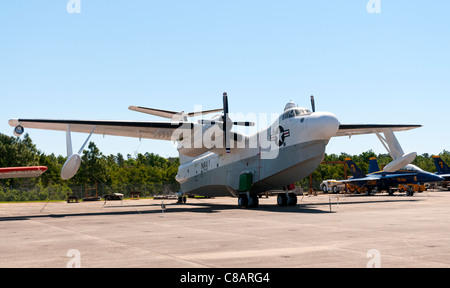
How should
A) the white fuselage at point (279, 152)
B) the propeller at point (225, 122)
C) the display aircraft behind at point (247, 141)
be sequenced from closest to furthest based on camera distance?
→ the white fuselage at point (279, 152), the display aircraft behind at point (247, 141), the propeller at point (225, 122)

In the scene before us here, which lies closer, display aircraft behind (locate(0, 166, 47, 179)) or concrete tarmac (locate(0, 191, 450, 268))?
concrete tarmac (locate(0, 191, 450, 268))

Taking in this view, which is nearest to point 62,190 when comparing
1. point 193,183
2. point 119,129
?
Result: point 193,183

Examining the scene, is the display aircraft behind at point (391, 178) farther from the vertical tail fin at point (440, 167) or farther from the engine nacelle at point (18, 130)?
the engine nacelle at point (18, 130)

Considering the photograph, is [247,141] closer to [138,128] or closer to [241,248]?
[138,128]

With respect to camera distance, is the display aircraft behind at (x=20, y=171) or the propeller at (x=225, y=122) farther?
the display aircraft behind at (x=20, y=171)

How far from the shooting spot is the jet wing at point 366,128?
2533 cm

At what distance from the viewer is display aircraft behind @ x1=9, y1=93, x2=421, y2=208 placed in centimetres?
1997

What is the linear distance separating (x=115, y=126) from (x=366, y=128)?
15519 mm

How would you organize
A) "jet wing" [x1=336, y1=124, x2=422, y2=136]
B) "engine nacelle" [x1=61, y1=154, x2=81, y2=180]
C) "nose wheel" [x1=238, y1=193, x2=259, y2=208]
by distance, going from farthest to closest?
"jet wing" [x1=336, y1=124, x2=422, y2=136] < "nose wheel" [x1=238, y1=193, x2=259, y2=208] < "engine nacelle" [x1=61, y1=154, x2=81, y2=180]

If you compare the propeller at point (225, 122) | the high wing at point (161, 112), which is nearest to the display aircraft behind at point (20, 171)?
the high wing at point (161, 112)

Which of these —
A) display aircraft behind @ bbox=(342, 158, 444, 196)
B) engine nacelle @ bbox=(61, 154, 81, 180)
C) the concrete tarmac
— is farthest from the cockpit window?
display aircraft behind @ bbox=(342, 158, 444, 196)

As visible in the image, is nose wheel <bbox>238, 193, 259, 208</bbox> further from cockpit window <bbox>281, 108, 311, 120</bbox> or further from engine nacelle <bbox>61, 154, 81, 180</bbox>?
engine nacelle <bbox>61, 154, 81, 180</bbox>

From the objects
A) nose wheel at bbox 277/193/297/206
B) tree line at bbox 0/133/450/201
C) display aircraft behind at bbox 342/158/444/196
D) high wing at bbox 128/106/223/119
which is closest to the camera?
nose wheel at bbox 277/193/297/206

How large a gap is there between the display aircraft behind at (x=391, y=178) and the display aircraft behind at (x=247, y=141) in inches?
622
